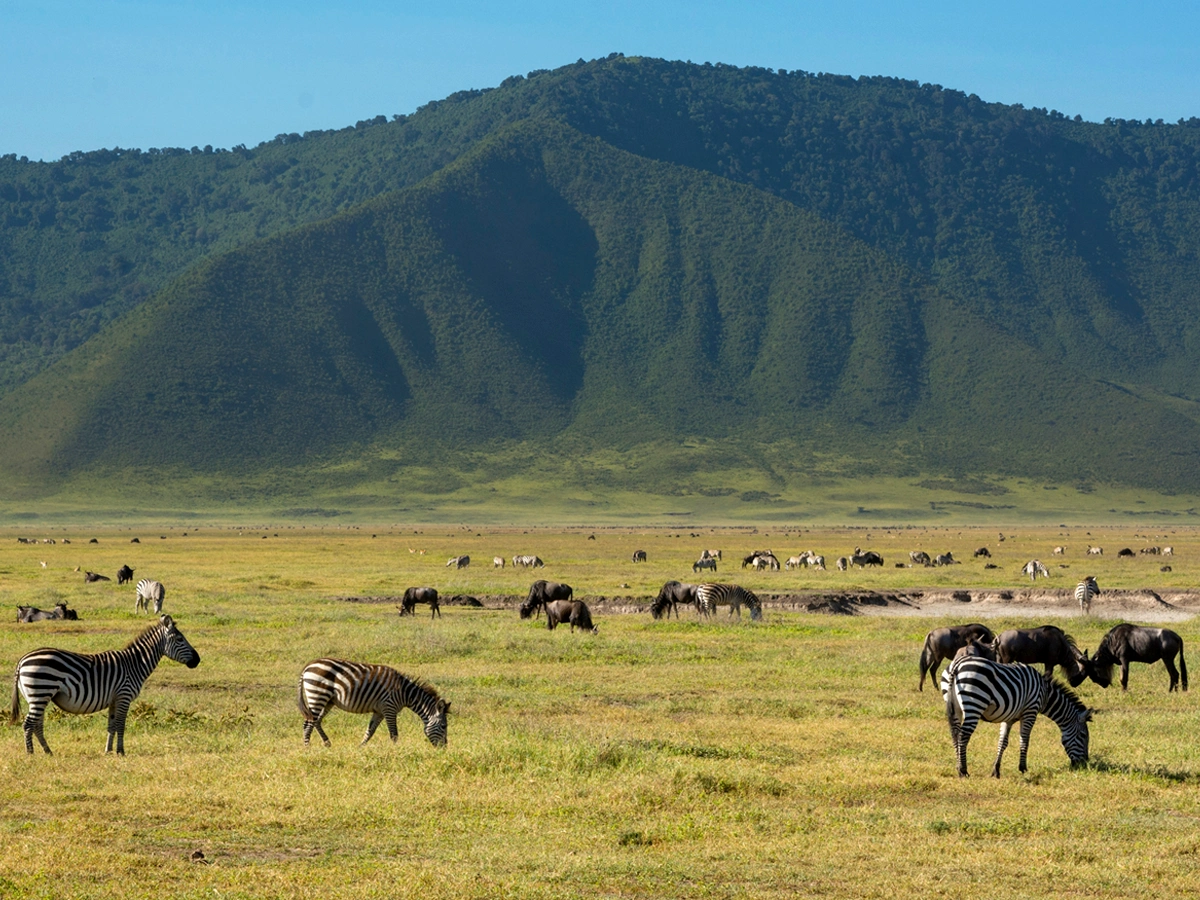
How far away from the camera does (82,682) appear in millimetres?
16516

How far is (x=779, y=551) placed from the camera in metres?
83.1

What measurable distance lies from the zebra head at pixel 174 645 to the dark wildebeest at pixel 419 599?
1973 cm

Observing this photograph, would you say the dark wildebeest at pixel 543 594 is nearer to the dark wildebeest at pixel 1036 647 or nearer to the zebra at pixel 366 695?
the dark wildebeest at pixel 1036 647

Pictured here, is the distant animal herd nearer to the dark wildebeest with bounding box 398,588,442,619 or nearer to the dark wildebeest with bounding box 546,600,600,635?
the dark wildebeest with bounding box 546,600,600,635

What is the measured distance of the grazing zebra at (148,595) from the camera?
37.6 meters

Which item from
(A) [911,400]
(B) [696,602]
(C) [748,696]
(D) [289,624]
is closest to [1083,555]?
(B) [696,602]

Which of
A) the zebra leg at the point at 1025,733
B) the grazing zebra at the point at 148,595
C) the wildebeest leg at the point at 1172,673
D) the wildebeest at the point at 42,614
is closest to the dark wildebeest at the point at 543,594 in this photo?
the grazing zebra at the point at 148,595

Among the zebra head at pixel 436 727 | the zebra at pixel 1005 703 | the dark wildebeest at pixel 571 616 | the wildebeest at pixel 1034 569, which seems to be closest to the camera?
the zebra at pixel 1005 703

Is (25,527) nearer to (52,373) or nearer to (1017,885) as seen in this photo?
(52,373)

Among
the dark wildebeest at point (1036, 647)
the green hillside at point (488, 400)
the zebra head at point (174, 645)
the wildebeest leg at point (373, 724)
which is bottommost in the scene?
the wildebeest leg at point (373, 724)

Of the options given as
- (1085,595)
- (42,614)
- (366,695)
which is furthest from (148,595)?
(1085,595)

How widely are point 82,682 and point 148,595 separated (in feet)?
74.4

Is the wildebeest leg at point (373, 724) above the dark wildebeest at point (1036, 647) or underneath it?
underneath

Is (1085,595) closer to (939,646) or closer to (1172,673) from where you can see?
(1172,673)
